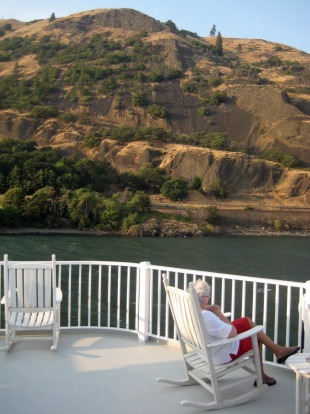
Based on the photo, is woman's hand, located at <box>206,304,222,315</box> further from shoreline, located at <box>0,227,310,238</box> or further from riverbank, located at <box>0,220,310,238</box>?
riverbank, located at <box>0,220,310,238</box>

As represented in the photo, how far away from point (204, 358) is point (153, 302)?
40.4ft

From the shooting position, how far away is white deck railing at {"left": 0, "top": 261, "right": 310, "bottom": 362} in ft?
15.4

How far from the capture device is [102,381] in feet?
14.0

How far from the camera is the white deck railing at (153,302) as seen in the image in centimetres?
470

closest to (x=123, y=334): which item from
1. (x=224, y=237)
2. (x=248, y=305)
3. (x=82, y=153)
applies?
(x=248, y=305)

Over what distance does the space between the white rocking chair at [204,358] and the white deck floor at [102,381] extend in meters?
0.08

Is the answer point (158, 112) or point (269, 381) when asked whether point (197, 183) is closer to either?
point (158, 112)

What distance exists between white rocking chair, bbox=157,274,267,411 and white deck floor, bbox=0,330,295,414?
76 mm

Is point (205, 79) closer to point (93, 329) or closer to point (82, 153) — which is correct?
point (82, 153)

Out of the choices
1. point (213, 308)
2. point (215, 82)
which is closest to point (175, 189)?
point (215, 82)

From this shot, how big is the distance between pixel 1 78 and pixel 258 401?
8260 cm

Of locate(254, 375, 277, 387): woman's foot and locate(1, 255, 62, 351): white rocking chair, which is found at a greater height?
locate(1, 255, 62, 351): white rocking chair

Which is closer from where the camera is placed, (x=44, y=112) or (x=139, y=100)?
(x=44, y=112)

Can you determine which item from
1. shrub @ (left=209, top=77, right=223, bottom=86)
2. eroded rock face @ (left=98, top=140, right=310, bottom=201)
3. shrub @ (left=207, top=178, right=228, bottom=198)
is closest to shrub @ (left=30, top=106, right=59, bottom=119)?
eroded rock face @ (left=98, top=140, right=310, bottom=201)
